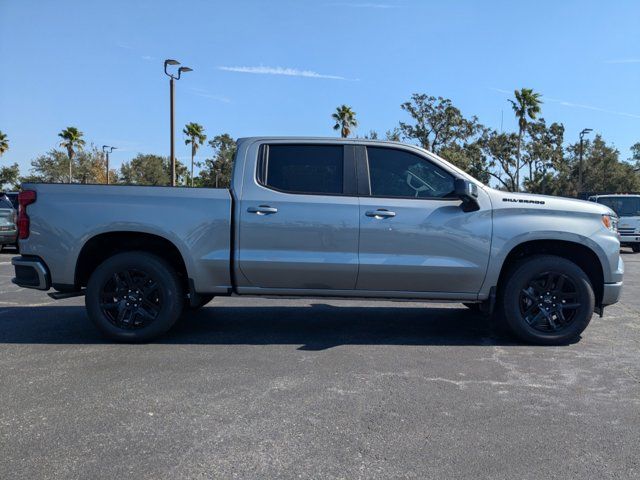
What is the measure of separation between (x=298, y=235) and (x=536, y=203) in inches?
94.3

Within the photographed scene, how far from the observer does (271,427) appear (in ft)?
10.8

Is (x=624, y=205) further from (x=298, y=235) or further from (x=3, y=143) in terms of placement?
(x=3, y=143)

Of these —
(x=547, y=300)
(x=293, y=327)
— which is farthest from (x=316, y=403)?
(x=547, y=300)

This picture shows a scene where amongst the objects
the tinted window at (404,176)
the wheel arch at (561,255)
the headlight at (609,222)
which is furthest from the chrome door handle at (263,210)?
the headlight at (609,222)

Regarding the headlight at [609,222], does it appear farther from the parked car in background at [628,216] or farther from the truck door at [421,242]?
the parked car in background at [628,216]

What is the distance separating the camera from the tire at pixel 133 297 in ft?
16.7

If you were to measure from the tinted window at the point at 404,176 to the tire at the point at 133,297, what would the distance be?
7.42 ft

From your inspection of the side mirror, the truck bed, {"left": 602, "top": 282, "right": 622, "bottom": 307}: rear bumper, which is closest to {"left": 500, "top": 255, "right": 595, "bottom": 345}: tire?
{"left": 602, "top": 282, "right": 622, "bottom": 307}: rear bumper

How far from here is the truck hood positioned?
16.8 feet

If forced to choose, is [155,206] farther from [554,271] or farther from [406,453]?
[554,271]

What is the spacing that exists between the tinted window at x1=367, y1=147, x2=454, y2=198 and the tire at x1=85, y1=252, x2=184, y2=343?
89.1 inches

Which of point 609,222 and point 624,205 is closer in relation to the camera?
point 609,222

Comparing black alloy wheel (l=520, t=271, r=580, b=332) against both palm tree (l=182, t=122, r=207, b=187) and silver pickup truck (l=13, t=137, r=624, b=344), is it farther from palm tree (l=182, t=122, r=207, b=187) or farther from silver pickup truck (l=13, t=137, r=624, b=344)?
palm tree (l=182, t=122, r=207, b=187)

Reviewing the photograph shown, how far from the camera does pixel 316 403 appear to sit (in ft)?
12.0
